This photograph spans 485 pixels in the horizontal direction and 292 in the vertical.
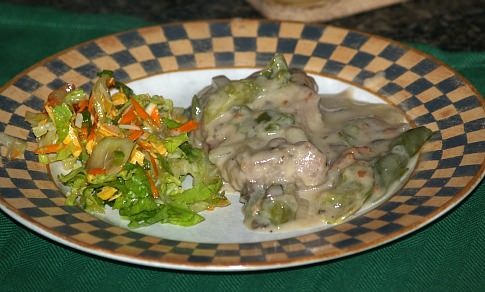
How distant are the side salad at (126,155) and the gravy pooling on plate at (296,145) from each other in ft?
0.45

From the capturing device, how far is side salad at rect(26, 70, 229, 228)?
3.60 m

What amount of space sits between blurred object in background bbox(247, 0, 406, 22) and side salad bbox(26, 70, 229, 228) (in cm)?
154

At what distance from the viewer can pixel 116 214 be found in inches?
143

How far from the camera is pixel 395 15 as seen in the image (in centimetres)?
578

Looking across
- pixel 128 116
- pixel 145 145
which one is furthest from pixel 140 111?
pixel 145 145

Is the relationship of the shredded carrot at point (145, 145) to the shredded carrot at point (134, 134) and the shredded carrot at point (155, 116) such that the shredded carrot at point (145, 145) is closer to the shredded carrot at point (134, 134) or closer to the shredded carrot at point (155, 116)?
the shredded carrot at point (134, 134)

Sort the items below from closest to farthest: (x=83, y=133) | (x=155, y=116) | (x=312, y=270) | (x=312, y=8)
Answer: (x=312, y=270)
(x=83, y=133)
(x=155, y=116)
(x=312, y=8)

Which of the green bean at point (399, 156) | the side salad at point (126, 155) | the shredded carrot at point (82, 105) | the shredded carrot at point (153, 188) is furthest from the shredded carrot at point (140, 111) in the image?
the green bean at point (399, 156)

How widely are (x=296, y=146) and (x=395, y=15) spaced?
245cm

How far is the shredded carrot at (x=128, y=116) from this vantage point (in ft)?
12.8

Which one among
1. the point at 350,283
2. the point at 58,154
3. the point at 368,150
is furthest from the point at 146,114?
the point at 350,283

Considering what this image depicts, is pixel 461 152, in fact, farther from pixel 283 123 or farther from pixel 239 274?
pixel 239 274

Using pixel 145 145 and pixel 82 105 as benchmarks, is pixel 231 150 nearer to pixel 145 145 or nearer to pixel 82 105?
pixel 145 145

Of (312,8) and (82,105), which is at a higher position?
(312,8)
